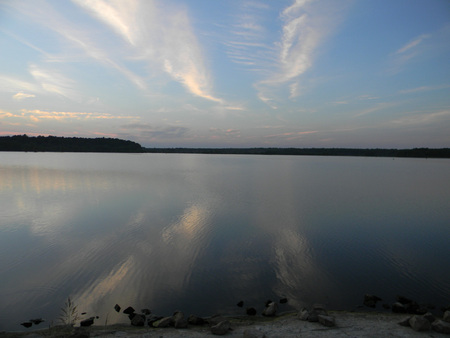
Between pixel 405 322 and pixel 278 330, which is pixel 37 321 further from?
pixel 405 322

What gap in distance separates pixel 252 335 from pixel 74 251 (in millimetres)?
7033

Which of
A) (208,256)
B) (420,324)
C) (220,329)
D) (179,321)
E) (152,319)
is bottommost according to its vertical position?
(208,256)

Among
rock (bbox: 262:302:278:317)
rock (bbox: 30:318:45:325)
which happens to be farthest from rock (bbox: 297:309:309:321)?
rock (bbox: 30:318:45:325)

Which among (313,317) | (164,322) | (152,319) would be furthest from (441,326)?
(152,319)

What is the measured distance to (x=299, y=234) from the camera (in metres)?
10.7

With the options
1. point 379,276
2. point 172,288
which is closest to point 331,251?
point 379,276

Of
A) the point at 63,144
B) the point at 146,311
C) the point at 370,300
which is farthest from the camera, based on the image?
the point at 63,144

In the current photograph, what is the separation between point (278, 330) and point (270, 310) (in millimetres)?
696

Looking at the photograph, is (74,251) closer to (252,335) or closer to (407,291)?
(252,335)

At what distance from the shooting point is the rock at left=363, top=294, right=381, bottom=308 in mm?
5703

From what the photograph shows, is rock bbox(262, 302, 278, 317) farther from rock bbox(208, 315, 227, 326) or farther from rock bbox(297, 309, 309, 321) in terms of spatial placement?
rock bbox(208, 315, 227, 326)

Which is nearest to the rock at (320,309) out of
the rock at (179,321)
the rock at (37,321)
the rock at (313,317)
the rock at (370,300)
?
the rock at (313,317)

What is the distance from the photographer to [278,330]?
458 cm

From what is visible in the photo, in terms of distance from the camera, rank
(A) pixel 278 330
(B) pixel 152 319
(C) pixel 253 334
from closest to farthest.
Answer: (C) pixel 253 334
(A) pixel 278 330
(B) pixel 152 319
